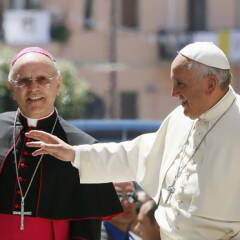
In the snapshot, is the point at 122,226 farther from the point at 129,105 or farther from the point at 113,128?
the point at 129,105

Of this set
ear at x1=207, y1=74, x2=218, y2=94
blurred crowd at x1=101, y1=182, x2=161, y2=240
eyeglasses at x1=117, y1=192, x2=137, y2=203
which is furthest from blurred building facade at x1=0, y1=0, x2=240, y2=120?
ear at x1=207, y1=74, x2=218, y2=94

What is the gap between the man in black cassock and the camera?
13.9 ft

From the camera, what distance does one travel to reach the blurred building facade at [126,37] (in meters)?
23.3

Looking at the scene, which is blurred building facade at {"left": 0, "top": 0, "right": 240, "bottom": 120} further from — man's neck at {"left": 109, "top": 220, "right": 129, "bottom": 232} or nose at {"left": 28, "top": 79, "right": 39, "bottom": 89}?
nose at {"left": 28, "top": 79, "right": 39, "bottom": 89}

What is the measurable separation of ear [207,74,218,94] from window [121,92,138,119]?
20663 mm

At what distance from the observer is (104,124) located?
26.2 feet

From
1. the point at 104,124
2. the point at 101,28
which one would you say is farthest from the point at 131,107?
the point at 104,124

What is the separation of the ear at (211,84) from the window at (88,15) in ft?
67.0

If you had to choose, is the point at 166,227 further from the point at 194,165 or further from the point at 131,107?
the point at 131,107

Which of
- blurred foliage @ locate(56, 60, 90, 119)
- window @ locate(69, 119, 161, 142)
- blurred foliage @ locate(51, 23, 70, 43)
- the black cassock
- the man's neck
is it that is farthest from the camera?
blurred foliage @ locate(51, 23, 70, 43)

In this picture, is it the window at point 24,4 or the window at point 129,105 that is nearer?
the window at point 24,4

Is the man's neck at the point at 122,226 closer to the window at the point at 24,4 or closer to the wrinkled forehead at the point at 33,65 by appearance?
the wrinkled forehead at the point at 33,65

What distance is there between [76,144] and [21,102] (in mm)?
401

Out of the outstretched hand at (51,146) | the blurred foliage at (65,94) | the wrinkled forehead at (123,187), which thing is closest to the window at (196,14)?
the blurred foliage at (65,94)
